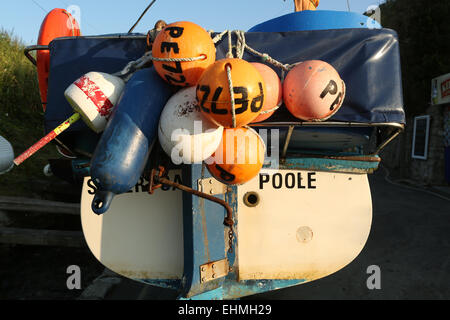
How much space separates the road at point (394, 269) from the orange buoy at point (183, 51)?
8.28 ft

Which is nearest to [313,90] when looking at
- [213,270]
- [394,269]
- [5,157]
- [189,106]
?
[189,106]

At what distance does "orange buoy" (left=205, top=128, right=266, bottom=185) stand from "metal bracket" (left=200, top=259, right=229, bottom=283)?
2.73 ft

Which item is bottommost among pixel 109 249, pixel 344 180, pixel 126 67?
pixel 109 249

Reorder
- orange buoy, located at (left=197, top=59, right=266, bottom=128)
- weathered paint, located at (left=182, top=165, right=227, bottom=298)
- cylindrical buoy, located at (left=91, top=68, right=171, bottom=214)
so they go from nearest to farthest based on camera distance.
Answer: orange buoy, located at (left=197, top=59, right=266, bottom=128) → cylindrical buoy, located at (left=91, top=68, right=171, bottom=214) → weathered paint, located at (left=182, top=165, right=227, bottom=298)

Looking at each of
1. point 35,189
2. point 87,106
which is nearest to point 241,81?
point 87,106

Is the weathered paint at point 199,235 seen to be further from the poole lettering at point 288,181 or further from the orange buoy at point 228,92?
the orange buoy at point 228,92

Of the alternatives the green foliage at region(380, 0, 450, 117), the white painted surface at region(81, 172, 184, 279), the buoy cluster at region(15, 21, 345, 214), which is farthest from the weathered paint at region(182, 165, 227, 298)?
the green foliage at region(380, 0, 450, 117)

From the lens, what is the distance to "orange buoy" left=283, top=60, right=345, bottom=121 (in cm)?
169

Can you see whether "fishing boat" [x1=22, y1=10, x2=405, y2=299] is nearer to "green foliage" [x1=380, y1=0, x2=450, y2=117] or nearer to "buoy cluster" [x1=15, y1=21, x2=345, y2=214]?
"buoy cluster" [x1=15, y1=21, x2=345, y2=214]

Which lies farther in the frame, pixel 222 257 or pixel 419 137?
pixel 419 137

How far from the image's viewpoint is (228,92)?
1.43m

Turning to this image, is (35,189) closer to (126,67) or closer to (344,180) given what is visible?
(126,67)
